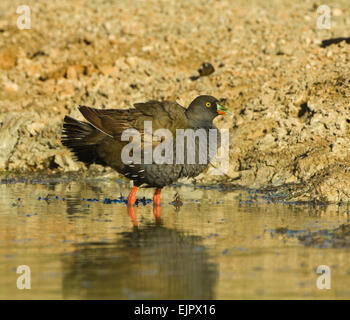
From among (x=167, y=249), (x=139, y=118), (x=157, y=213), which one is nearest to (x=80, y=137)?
(x=139, y=118)

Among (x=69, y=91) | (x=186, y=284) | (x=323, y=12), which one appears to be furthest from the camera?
(x=323, y=12)

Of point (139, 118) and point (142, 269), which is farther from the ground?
point (139, 118)

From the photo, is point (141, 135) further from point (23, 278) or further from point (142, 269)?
point (23, 278)

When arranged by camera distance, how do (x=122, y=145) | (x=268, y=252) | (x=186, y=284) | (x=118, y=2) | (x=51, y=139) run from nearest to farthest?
(x=186, y=284) → (x=268, y=252) → (x=122, y=145) → (x=51, y=139) → (x=118, y=2)

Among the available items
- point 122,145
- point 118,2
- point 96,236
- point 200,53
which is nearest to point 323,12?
point 200,53

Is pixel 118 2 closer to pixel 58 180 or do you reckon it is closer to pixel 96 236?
pixel 58 180

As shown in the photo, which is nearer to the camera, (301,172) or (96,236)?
(96,236)

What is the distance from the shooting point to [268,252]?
755 cm

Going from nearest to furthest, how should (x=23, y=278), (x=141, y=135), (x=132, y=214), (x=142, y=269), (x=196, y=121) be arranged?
(x=23, y=278) < (x=142, y=269) < (x=132, y=214) < (x=141, y=135) < (x=196, y=121)

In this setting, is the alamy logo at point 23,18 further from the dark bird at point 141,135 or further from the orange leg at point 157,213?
the orange leg at point 157,213

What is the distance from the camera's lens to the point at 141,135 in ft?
36.2

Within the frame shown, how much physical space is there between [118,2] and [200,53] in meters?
5.54

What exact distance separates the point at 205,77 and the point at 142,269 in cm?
1062

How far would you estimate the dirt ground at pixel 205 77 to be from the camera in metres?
13.5
